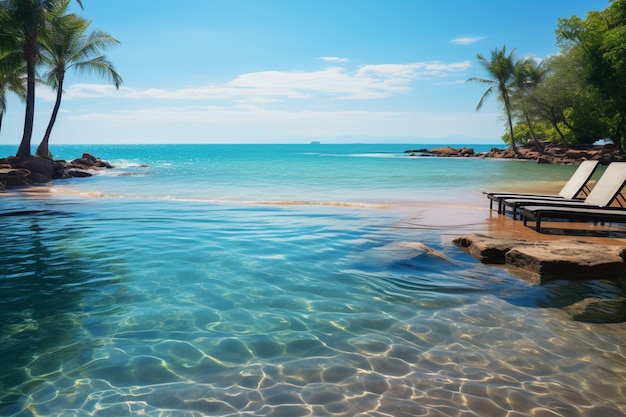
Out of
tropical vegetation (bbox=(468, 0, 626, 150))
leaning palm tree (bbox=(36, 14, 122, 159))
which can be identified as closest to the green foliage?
tropical vegetation (bbox=(468, 0, 626, 150))

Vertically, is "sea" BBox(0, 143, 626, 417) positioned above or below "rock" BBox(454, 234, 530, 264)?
below

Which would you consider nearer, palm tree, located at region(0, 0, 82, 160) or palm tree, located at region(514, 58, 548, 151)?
palm tree, located at region(0, 0, 82, 160)

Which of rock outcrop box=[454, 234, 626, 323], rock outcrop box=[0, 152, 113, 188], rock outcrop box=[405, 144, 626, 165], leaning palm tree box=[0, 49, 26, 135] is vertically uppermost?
leaning palm tree box=[0, 49, 26, 135]

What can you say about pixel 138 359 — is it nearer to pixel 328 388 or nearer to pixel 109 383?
pixel 109 383

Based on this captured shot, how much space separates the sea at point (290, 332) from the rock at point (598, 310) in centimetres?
16

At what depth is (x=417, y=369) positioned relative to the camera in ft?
12.9

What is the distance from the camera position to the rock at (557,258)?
258 inches

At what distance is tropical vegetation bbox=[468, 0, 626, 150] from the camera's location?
105 ft

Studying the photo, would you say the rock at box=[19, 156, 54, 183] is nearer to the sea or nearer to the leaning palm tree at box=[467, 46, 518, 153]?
the sea

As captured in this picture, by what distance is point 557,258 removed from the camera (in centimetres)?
662

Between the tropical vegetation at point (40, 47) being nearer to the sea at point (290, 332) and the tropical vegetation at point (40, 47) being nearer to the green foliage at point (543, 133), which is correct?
the sea at point (290, 332)

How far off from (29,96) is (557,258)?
90.7 feet

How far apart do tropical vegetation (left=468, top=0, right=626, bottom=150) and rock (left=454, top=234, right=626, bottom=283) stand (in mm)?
26564

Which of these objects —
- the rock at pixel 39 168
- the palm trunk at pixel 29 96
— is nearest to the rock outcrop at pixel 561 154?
the rock at pixel 39 168
